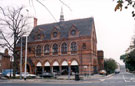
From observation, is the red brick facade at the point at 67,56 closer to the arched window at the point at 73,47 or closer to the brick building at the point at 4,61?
the arched window at the point at 73,47

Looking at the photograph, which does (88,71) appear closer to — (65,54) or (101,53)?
(65,54)

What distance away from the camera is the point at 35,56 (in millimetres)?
58469

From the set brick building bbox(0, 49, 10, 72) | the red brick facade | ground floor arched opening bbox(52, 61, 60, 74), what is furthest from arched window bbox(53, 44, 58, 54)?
brick building bbox(0, 49, 10, 72)

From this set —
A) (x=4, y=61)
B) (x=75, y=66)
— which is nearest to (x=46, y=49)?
(x=75, y=66)

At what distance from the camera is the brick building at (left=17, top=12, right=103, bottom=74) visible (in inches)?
1981

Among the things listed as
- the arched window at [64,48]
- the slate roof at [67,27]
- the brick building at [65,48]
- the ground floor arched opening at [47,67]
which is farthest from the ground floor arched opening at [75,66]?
the slate roof at [67,27]

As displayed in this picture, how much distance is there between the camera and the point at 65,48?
53.5 metres

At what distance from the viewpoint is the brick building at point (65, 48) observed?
165ft

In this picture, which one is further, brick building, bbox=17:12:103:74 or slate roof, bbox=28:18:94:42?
slate roof, bbox=28:18:94:42

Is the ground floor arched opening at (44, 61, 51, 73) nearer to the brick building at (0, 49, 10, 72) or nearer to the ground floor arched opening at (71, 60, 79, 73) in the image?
the ground floor arched opening at (71, 60, 79, 73)

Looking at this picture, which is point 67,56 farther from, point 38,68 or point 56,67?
point 38,68

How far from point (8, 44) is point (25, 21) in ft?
19.8

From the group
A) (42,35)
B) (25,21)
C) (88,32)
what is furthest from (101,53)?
(25,21)

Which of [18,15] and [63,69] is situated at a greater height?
[18,15]
